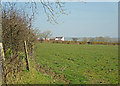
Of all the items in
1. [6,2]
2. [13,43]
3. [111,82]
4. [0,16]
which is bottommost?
[111,82]

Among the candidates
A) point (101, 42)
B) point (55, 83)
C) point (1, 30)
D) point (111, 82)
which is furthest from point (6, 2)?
point (101, 42)

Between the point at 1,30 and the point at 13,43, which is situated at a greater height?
the point at 1,30

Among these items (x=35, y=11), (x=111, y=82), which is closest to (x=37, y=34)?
(x=35, y=11)

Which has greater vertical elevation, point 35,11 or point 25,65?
point 35,11

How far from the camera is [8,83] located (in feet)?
14.1

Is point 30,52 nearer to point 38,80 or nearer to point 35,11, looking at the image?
point 38,80

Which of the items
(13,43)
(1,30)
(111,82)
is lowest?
(111,82)

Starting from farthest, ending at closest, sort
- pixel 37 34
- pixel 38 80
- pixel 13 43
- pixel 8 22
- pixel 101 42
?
pixel 101 42, pixel 37 34, pixel 38 80, pixel 13 43, pixel 8 22

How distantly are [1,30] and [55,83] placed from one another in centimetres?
288

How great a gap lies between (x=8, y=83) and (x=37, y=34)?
4055mm

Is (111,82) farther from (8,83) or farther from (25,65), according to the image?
(8,83)

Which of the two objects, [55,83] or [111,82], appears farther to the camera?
[111,82]

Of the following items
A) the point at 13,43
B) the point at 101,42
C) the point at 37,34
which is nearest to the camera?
the point at 13,43

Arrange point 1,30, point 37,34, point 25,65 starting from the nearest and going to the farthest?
point 1,30
point 25,65
point 37,34
